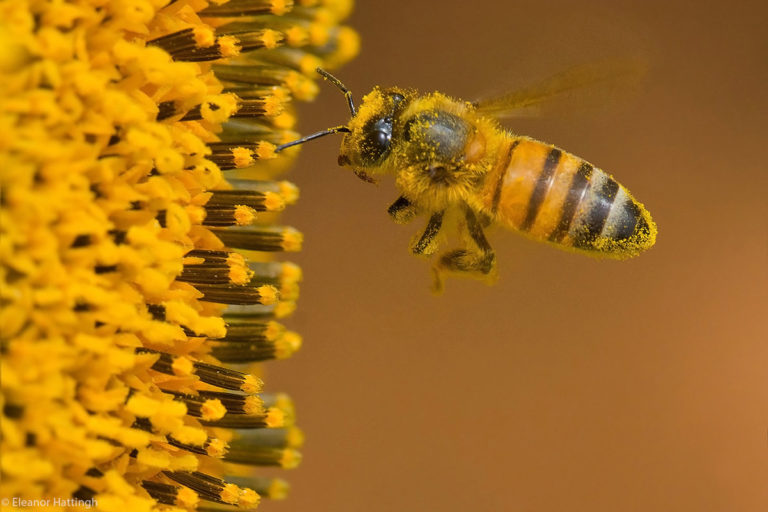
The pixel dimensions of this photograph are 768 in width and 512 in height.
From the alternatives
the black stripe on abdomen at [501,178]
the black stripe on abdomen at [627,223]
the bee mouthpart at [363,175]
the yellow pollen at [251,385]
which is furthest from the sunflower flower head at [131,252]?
the black stripe on abdomen at [627,223]

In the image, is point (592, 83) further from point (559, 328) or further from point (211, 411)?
point (211, 411)

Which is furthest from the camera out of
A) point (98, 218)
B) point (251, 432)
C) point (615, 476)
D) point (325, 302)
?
point (325, 302)

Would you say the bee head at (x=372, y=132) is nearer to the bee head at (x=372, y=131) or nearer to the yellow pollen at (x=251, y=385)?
the bee head at (x=372, y=131)

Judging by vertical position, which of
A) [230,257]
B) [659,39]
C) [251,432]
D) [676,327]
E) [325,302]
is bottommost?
[251,432]

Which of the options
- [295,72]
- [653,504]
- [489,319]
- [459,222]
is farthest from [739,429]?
[295,72]

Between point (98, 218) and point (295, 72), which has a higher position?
point (295, 72)

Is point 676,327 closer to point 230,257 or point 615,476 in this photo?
point 615,476

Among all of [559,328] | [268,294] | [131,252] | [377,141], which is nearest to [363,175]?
[377,141]

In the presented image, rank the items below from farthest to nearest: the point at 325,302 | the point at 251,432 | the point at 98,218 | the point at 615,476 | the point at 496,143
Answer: the point at 325,302 → the point at 615,476 → the point at 251,432 → the point at 496,143 → the point at 98,218

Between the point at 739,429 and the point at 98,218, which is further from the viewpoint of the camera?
the point at 739,429
